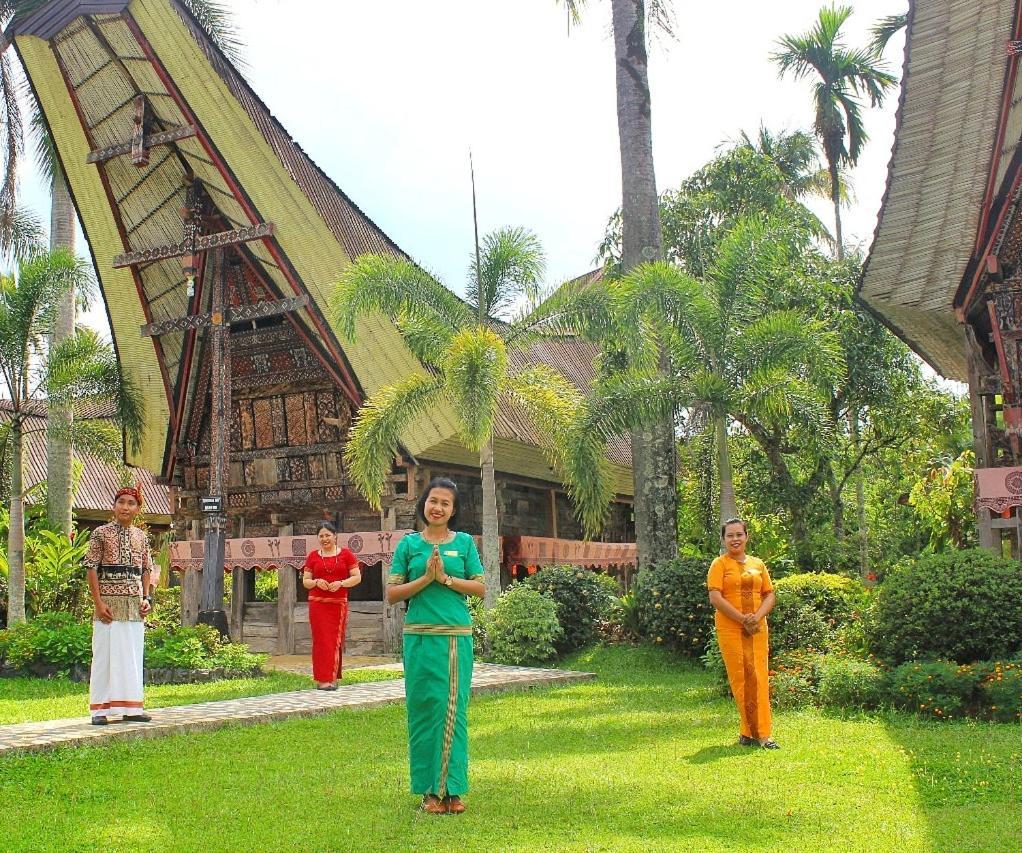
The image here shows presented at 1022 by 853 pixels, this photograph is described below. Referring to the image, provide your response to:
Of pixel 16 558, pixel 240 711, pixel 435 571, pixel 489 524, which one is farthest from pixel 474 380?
pixel 435 571

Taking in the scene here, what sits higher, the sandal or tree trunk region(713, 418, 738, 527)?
tree trunk region(713, 418, 738, 527)

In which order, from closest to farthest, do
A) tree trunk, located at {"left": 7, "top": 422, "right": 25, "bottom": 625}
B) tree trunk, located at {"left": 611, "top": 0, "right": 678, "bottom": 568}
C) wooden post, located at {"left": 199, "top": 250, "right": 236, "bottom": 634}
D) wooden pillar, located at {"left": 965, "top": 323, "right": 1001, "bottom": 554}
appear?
wooden pillar, located at {"left": 965, "top": 323, "right": 1001, "bottom": 554} → tree trunk, located at {"left": 611, "top": 0, "right": 678, "bottom": 568} → tree trunk, located at {"left": 7, "top": 422, "right": 25, "bottom": 625} → wooden post, located at {"left": 199, "top": 250, "right": 236, "bottom": 634}

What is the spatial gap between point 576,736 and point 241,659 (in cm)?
648

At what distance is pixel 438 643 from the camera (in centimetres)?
523

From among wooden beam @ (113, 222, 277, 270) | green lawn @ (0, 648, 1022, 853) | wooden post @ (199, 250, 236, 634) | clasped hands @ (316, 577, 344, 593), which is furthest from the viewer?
wooden post @ (199, 250, 236, 634)

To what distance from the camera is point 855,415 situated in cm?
2002

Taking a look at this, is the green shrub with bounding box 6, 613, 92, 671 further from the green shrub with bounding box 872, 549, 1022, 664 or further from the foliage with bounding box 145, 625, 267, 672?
the green shrub with bounding box 872, 549, 1022, 664

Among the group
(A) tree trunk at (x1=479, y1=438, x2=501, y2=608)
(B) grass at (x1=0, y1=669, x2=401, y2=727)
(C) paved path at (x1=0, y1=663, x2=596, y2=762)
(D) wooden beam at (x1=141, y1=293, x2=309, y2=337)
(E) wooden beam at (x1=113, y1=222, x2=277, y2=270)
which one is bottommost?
(B) grass at (x1=0, y1=669, x2=401, y2=727)

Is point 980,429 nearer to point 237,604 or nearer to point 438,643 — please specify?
point 438,643

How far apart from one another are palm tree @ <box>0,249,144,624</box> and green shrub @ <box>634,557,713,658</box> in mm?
8687

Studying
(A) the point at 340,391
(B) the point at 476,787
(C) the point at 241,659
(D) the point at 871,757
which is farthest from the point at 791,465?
(B) the point at 476,787

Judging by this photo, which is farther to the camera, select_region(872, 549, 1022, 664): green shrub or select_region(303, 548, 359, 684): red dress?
select_region(303, 548, 359, 684): red dress

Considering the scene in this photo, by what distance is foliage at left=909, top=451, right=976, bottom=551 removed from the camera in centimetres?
1942

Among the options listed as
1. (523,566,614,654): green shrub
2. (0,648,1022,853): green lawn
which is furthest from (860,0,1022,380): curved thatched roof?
(0,648,1022,853): green lawn
